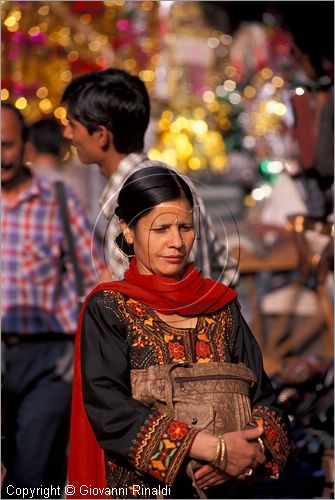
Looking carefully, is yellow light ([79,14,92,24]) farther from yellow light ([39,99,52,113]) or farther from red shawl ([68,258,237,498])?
red shawl ([68,258,237,498])

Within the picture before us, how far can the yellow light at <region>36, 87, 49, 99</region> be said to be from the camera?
9.89m

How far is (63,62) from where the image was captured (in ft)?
32.2

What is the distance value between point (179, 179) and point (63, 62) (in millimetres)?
7419

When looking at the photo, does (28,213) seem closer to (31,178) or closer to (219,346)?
(31,178)

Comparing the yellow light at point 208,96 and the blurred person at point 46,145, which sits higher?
the yellow light at point 208,96

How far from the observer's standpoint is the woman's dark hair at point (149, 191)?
2643mm

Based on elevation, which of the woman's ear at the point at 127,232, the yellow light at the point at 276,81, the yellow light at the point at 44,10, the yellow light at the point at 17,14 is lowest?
the woman's ear at the point at 127,232

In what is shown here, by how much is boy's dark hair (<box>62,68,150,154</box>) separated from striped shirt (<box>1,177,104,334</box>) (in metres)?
0.93

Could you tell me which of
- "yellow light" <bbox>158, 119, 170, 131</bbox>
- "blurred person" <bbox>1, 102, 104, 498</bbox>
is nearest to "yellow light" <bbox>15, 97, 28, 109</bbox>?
"yellow light" <bbox>158, 119, 170, 131</bbox>

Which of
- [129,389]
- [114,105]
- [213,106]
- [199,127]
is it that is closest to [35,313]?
[114,105]

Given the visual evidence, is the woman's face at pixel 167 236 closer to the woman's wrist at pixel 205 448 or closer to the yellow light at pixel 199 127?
the woman's wrist at pixel 205 448

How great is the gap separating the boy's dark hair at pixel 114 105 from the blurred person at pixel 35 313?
2.96 ft

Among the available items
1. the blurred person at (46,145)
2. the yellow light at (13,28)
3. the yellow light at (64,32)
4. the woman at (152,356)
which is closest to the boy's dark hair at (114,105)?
the woman at (152,356)

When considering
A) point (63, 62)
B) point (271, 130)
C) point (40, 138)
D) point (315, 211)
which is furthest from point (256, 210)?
point (315, 211)
